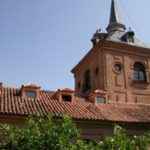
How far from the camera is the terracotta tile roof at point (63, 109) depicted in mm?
16516

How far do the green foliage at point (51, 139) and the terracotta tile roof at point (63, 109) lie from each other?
5561 millimetres

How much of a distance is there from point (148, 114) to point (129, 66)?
20.8 ft

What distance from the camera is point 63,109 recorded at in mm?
17625

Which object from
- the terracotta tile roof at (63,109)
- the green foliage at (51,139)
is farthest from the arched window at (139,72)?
the green foliage at (51,139)

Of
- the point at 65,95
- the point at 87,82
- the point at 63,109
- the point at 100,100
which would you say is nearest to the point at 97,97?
the point at 100,100

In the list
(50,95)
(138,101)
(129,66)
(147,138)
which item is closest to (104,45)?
(129,66)

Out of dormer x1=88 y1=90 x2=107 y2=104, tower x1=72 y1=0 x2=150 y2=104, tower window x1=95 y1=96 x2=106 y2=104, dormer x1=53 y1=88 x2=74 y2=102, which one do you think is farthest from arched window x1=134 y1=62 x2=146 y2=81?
dormer x1=53 y1=88 x2=74 y2=102

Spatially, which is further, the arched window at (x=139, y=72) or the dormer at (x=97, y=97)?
the arched window at (x=139, y=72)

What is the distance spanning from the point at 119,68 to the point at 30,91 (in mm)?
8499

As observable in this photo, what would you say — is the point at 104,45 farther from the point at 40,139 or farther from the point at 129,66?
the point at 40,139

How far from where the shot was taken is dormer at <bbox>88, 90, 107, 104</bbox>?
2078cm

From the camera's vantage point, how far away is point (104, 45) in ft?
84.3

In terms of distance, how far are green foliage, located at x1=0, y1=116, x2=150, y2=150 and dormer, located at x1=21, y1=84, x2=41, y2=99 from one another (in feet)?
27.6

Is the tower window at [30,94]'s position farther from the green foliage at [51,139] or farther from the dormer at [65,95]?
the green foliage at [51,139]
